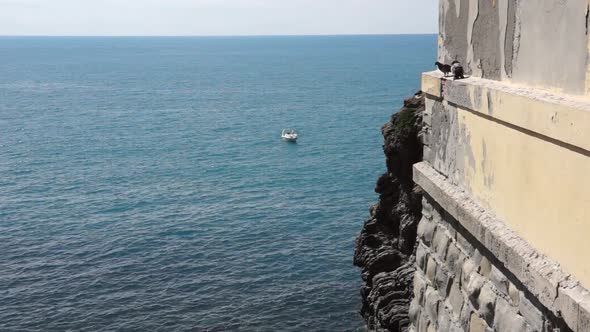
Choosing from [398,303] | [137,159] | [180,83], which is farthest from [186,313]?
[180,83]

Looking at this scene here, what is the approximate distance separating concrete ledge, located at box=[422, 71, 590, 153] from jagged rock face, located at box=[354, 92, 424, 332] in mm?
22605

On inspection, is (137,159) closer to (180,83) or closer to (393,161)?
(393,161)

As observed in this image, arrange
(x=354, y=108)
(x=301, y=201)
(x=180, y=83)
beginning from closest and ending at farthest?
1. (x=301, y=201)
2. (x=354, y=108)
3. (x=180, y=83)

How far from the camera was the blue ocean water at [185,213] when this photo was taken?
33656 millimetres

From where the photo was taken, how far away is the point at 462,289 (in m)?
6.17

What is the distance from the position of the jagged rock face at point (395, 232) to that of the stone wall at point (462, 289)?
828 inches

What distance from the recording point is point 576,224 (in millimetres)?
4246

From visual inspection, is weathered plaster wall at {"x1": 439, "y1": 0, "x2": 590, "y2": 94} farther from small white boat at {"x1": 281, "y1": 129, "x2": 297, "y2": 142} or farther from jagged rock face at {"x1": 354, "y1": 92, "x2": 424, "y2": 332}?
small white boat at {"x1": 281, "y1": 129, "x2": 297, "y2": 142}

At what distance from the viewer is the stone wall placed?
4992mm

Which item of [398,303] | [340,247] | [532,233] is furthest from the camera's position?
[340,247]

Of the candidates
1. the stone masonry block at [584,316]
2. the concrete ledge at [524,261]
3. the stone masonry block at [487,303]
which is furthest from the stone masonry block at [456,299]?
the stone masonry block at [584,316]

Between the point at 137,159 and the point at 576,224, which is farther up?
the point at 576,224

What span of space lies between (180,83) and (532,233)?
456ft

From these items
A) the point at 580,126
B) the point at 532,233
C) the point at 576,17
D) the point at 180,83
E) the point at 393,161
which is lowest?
the point at 180,83
